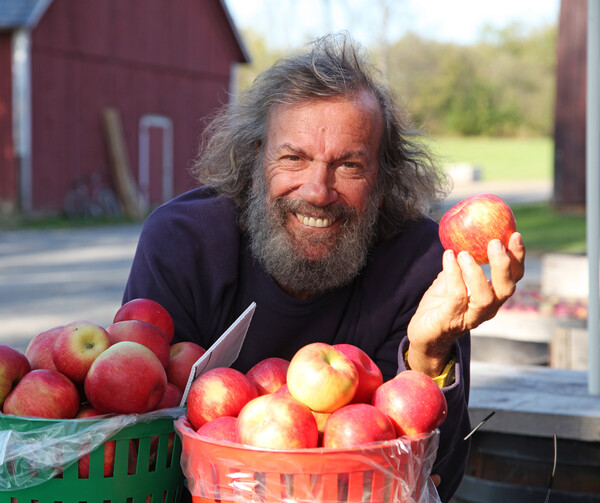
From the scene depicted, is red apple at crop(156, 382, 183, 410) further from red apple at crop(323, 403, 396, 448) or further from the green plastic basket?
red apple at crop(323, 403, 396, 448)

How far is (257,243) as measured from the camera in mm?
2547

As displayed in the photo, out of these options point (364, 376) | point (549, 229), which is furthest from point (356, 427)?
point (549, 229)

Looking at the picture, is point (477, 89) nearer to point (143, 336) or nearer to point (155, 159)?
point (155, 159)

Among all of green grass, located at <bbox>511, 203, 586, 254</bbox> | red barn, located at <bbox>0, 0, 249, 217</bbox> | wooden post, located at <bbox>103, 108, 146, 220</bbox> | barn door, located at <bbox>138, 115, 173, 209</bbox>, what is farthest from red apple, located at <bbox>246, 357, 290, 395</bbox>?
barn door, located at <bbox>138, 115, 173, 209</bbox>

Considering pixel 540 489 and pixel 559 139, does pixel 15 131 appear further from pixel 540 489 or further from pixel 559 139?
pixel 540 489

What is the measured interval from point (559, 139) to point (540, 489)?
56.3 feet

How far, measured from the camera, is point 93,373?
1.73m

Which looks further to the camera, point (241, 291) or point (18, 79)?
point (18, 79)

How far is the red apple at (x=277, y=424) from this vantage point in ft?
5.04

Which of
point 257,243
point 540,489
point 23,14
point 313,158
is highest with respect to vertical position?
point 23,14

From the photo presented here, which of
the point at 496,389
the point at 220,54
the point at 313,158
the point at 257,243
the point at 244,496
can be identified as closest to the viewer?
the point at 244,496

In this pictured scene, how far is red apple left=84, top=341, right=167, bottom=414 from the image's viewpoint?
172cm

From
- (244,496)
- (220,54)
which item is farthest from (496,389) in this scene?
(220,54)

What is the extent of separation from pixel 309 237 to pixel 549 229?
1419 cm
